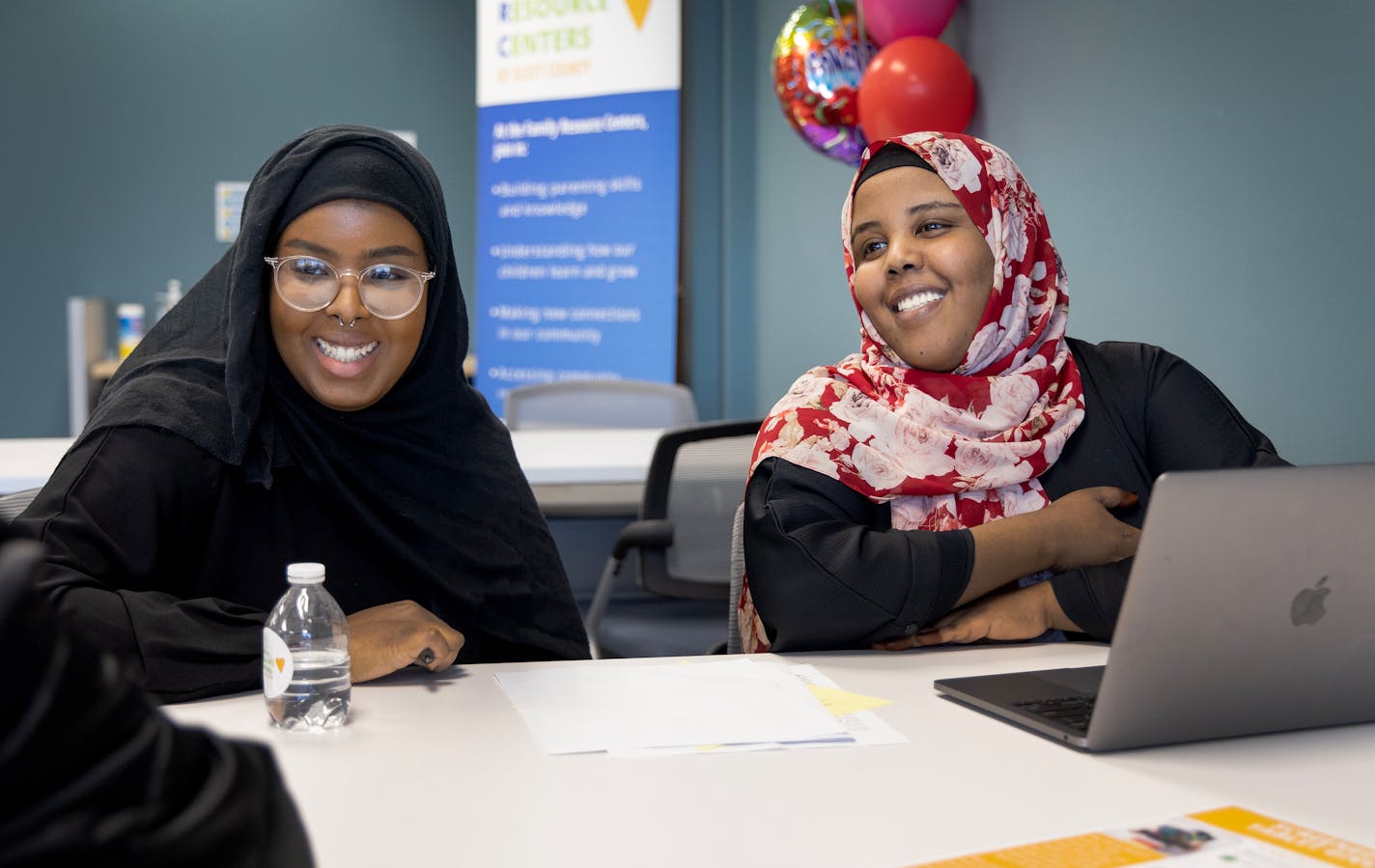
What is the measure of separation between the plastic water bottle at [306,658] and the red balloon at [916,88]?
2.49 meters

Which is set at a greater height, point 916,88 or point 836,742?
point 916,88

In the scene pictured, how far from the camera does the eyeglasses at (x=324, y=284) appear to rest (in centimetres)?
160

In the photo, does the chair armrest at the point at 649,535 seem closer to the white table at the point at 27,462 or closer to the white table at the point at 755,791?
the white table at the point at 27,462

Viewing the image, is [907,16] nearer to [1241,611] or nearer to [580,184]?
[580,184]

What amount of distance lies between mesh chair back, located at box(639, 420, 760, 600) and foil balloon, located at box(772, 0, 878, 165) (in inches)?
56.6

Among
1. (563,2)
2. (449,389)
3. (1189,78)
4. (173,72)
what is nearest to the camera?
(449,389)

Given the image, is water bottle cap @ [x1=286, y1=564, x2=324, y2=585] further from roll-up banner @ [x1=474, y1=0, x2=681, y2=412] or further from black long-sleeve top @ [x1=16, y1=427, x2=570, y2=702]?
roll-up banner @ [x1=474, y1=0, x2=681, y2=412]

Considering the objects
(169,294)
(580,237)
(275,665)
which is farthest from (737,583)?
(169,294)

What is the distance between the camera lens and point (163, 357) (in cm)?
161

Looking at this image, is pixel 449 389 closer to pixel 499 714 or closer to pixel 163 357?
pixel 163 357

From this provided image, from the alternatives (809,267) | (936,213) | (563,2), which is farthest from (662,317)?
(936,213)

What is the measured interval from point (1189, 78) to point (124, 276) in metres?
5.08

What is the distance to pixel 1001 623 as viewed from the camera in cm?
157

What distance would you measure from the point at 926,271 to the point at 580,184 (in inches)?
136
